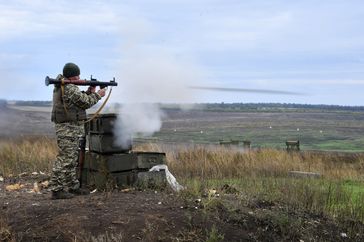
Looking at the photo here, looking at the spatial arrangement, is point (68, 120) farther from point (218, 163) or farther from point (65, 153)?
point (218, 163)

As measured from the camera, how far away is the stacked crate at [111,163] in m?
11.0

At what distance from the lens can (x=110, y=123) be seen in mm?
11055

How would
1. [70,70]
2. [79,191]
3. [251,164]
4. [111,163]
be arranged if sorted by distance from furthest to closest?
1. [251,164]
2. [111,163]
3. [79,191]
4. [70,70]

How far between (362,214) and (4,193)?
6.80 m

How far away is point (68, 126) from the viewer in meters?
10.3

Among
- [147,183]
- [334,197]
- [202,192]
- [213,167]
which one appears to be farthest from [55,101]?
[213,167]

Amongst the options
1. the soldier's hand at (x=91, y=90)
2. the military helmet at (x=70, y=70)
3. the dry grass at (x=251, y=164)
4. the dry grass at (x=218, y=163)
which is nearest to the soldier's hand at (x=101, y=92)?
the soldier's hand at (x=91, y=90)

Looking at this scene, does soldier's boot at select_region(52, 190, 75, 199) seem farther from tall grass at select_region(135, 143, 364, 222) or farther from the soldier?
tall grass at select_region(135, 143, 364, 222)

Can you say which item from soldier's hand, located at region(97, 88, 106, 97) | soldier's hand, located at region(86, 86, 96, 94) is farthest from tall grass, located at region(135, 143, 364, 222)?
soldier's hand, located at region(86, 86, 96, 94)

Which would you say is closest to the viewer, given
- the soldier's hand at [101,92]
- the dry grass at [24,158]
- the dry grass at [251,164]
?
the soldier's hand at [101,92]

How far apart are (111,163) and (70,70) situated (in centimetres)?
194

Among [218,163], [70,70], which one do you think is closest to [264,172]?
[218,163]

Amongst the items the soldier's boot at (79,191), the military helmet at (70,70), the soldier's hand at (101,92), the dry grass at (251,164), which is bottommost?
the dry grass at (251,164)

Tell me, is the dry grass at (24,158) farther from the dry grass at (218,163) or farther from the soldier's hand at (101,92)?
the soldier's hand at (101,92)
